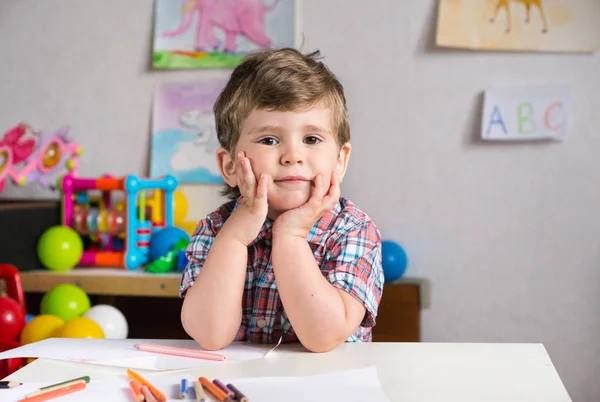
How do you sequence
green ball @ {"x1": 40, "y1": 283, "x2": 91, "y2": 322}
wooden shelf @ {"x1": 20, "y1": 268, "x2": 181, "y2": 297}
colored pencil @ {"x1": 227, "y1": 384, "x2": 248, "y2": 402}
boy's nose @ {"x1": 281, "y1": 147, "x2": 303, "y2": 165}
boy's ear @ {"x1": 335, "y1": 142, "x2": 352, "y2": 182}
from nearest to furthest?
colored pencil @ {"x1": 227, "y1": 384, "x2": 248, "y2": 402}, boy's nose @ {"x1": 281, "y1": 147, "x2": 303, "y2": 165}, boy's ear @ {"x1": 335, "y1": 142, "x2": 352, "y2": 182}, green ball @ {"x1": 40, "y1": 283, "x2": 91, "y2": 322}, wooden shelf @ {"x1": 20, "y1": 268, "x2": 181, "y2": 297}

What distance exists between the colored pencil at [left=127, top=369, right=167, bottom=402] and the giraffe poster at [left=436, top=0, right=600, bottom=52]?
5.66 feet

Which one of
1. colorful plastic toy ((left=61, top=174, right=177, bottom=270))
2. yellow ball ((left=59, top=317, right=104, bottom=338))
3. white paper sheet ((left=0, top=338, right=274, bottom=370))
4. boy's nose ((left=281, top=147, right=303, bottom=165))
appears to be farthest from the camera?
colorful plastic toy ((left=61, top=174, right=177, bottom=270))

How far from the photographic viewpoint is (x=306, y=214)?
0.83 meters

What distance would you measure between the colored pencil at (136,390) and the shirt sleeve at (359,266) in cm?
30

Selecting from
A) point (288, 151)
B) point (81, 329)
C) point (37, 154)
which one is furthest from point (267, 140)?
point (37, 154)

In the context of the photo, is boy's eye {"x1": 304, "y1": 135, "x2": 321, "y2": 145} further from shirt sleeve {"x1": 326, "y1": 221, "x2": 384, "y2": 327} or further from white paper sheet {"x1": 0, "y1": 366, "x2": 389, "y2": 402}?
white paper sheet {"x1": 0, "y1": 366, "x2": 389, "y2": 402}

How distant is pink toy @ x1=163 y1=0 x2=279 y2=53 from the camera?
7.48ft

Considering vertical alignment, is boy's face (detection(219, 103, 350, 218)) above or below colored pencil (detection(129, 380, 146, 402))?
above

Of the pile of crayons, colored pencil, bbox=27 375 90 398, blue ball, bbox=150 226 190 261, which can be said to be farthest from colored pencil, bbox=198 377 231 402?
blue ball, bbox=150 226 190 261

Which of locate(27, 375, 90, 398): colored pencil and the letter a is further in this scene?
the letter a

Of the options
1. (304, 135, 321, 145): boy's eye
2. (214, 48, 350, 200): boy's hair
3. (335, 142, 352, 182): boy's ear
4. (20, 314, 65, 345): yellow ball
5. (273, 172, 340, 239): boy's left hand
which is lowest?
(20, 314, 65, 345): yellow ball

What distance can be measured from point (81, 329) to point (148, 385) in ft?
3.63

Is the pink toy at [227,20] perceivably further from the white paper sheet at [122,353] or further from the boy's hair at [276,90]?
the white paper sheet at [122,353]

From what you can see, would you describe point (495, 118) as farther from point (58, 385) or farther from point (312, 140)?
point (58, 385)
